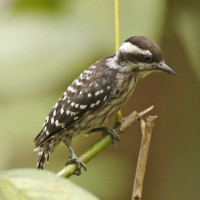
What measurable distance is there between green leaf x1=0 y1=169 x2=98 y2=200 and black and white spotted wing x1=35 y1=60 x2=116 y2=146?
202cm

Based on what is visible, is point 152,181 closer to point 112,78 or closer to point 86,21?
point 112,78

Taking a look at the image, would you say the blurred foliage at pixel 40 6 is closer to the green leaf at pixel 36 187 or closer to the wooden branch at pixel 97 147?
the wooden branch at pixel 97 147

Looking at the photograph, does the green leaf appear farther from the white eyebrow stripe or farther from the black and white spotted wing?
the black and white spotted wing

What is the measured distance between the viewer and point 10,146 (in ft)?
9.81

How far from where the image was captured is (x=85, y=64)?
8.57ft

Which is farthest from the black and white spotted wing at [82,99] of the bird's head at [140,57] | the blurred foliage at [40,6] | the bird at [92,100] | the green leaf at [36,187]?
the green leaf at [36,187]

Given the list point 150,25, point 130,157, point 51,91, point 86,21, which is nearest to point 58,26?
point 86,21

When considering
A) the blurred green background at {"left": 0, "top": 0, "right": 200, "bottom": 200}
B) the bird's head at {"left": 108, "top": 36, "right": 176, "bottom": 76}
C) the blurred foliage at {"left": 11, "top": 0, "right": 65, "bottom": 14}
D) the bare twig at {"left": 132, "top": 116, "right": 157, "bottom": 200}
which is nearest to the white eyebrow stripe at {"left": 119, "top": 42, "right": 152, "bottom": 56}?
the bird's head at {"left": 108, "top": 36, "right": 176, "bottom": 76}

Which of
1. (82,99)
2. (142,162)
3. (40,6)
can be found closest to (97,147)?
(142,162)

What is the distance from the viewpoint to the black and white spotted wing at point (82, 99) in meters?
2.82

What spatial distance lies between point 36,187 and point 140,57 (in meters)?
1.95

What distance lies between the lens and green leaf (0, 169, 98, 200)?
0.70m

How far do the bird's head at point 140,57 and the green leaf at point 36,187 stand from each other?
5.37 ft

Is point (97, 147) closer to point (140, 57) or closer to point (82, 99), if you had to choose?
point (140, 57)
